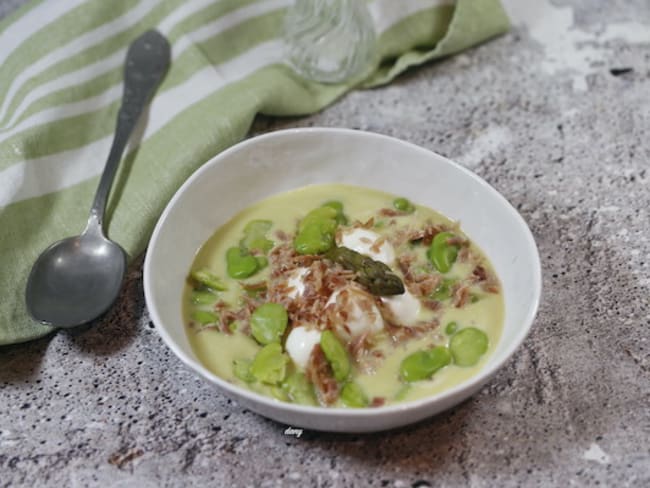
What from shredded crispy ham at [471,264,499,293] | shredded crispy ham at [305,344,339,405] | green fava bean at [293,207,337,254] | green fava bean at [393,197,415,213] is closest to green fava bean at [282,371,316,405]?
shredded crispy ham at [305,344,339,405]

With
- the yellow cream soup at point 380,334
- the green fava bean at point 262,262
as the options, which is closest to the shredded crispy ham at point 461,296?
the yellow cream soup at point 380,334

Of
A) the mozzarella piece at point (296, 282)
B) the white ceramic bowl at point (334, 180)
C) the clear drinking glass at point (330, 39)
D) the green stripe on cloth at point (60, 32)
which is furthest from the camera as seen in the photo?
the clear drinking glass at point (330, 39)

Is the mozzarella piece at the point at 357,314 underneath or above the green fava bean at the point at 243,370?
underneath

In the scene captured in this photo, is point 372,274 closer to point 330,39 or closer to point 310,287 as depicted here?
point 310,287

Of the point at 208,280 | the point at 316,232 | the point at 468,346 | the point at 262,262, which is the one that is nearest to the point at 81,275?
the point at 208,280

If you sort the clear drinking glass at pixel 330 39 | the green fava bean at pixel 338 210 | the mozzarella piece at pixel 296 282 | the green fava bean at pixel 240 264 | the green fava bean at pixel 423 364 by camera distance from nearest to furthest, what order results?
the green fava bean at pixel 423 364 < the mozzarella piece at pixel 296 282 < the green fava bean at pixel 240 264 < the green fava bean at pixel 338 210 < the clear drinking glass at pixel 330 39

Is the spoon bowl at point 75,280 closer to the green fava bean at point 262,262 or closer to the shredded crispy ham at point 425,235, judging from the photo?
the green fava bean at point 262,262

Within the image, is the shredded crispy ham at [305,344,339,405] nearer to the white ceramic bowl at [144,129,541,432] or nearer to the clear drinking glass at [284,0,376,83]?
the white ceramic bowl at [144,129,541,432]
